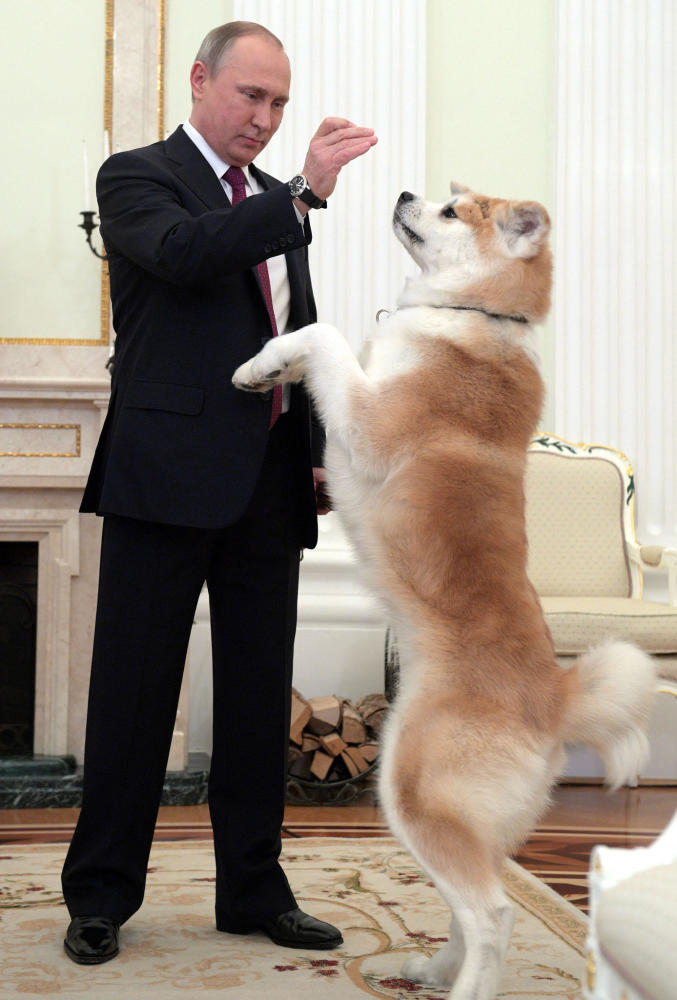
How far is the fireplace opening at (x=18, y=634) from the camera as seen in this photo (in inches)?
159

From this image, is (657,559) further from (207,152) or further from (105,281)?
(207,152)

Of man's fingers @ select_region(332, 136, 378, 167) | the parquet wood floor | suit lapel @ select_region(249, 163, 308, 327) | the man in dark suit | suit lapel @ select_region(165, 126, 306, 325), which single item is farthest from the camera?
the parquet wood floor

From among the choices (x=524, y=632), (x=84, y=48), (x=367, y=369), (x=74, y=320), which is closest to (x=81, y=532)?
(x=74, y=320)

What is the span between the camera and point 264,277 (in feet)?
6.94

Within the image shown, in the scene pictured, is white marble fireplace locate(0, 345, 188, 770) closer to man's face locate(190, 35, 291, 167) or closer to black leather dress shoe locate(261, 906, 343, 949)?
black leather dress shoe locate(261, 906, 343, 949)

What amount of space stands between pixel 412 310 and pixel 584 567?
2.44 m

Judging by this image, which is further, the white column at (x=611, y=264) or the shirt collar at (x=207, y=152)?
the white column at (x=611, y=264)

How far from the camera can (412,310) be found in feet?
6.57

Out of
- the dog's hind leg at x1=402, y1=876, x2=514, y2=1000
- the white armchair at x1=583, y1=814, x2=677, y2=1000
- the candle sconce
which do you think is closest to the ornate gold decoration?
the candle sconce

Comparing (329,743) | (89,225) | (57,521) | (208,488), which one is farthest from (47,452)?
(208,488)

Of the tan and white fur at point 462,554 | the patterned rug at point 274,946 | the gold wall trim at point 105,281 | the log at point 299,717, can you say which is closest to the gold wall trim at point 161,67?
the gold wall trim at point 105,281

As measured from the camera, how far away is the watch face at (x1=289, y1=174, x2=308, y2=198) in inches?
74.0

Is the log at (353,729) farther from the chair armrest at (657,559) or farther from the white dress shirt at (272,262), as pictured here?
the white dress shirt at (272,262)

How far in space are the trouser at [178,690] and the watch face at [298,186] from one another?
1.50 ft
